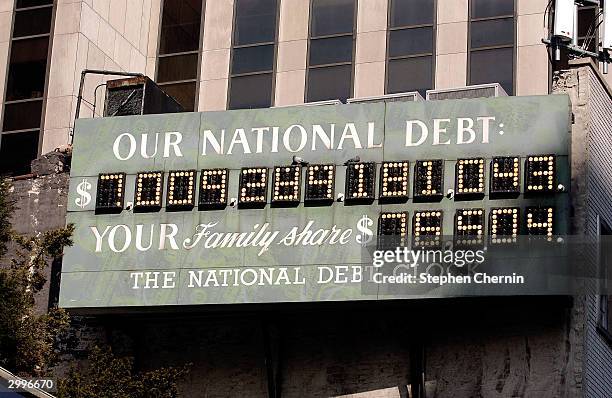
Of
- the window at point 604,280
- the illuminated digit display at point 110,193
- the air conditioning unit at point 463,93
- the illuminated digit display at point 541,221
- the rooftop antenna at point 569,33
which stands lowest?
the window at point 604,280

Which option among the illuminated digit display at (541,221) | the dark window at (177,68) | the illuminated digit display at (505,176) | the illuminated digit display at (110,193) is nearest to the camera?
the illuminated digit display at (541,221)

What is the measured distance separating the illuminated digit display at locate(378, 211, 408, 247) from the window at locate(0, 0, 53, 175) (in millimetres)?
16148

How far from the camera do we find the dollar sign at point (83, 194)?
31625mm

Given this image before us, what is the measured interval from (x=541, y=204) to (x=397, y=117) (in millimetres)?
3584

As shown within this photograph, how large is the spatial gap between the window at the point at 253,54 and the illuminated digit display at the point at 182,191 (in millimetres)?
12322

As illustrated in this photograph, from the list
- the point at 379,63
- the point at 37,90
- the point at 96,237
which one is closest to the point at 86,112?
the point at 37,90

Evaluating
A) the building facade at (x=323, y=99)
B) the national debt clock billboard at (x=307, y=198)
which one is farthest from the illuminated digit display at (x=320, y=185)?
the building facade at (x=323, y=99)

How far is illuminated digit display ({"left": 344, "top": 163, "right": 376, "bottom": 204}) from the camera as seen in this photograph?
2980 centimetres

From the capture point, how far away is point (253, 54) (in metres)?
43.9

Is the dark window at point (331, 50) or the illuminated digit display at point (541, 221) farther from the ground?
the dark window at point (331, 50)

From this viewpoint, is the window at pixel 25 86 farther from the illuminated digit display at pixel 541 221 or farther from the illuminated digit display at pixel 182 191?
the illuminated digit display at pixel 541 221

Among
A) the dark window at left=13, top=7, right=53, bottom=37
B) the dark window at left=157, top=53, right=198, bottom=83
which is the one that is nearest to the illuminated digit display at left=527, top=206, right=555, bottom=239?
the dark window at left=157, top=53, right=198, bottom=83

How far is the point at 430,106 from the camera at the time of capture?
99.4ft

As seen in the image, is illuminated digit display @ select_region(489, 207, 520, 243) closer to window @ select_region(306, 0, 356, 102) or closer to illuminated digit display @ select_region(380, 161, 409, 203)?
illuminated digit display @ select_region(380, 161, 409, 203)
